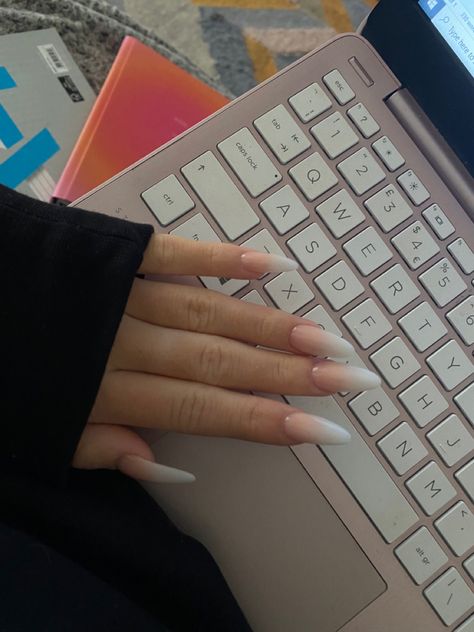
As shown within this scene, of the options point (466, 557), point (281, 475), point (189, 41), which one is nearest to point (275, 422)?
point (281, 475)

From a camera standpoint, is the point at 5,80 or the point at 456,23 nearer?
the point at 456,23

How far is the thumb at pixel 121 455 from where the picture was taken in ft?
1.14

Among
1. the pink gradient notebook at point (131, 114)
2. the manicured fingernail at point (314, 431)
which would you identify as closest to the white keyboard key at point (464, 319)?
the manicured fingernail at point (314, 431)

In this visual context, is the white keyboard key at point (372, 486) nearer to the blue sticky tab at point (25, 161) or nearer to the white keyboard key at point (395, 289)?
the white keyboard key at point (395, 289)

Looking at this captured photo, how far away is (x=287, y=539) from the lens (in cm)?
35

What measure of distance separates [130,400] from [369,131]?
22 centimetres

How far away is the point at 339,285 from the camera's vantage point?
39 centimetres

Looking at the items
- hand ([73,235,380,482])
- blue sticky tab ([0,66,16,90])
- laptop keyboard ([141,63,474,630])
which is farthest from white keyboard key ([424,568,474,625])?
blue sticky tab ([0,66,16,90])

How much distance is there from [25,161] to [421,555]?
1.29ft

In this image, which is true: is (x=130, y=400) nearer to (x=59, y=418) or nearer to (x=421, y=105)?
(x=59, y=418)

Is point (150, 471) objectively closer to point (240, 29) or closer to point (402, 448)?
point (402, 448)

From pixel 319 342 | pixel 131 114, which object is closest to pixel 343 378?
pixel 319 342

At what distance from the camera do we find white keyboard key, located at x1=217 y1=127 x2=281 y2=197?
1.29 ft

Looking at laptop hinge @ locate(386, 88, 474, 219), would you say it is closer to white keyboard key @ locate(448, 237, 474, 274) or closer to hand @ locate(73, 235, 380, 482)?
A: white keyboard key @ locate(448, 237, 474, 274)
